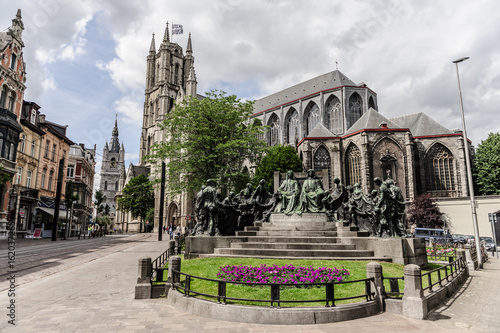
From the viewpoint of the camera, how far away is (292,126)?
63.2 meters

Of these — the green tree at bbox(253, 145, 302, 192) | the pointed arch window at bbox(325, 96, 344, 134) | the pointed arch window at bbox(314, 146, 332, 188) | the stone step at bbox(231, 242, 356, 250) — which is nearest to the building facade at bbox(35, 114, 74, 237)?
the green tree at bbox(253, 145, 302, 192)

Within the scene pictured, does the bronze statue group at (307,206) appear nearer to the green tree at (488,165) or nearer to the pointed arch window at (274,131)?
the green tree at (488,165)

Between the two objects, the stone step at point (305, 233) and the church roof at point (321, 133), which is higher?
the church roof at point (321, 133)

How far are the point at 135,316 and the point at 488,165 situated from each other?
49.7 m

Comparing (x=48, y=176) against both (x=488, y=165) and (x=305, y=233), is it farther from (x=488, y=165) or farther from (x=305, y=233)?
(x=488, y=165)

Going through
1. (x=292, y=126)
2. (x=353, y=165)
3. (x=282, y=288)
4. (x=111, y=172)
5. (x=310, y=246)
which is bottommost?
(x=282, y=288)

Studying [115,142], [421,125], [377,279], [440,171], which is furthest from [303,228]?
[115,142]

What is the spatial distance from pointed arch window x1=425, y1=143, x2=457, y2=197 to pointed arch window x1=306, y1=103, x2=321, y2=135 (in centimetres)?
2099

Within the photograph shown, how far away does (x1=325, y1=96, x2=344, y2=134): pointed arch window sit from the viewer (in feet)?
182

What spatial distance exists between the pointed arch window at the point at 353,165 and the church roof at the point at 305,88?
59.3 feet

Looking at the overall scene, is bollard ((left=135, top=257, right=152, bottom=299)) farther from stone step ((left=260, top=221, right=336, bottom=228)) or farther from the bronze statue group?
stone step ((left=260, top=221, right=336, bottom=228))

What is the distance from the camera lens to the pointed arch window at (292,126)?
203ft

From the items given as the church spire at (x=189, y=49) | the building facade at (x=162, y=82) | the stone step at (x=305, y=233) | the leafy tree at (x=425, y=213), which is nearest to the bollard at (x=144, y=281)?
the stone step at (x=305, y=233)

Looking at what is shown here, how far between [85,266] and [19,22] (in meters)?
25.0
